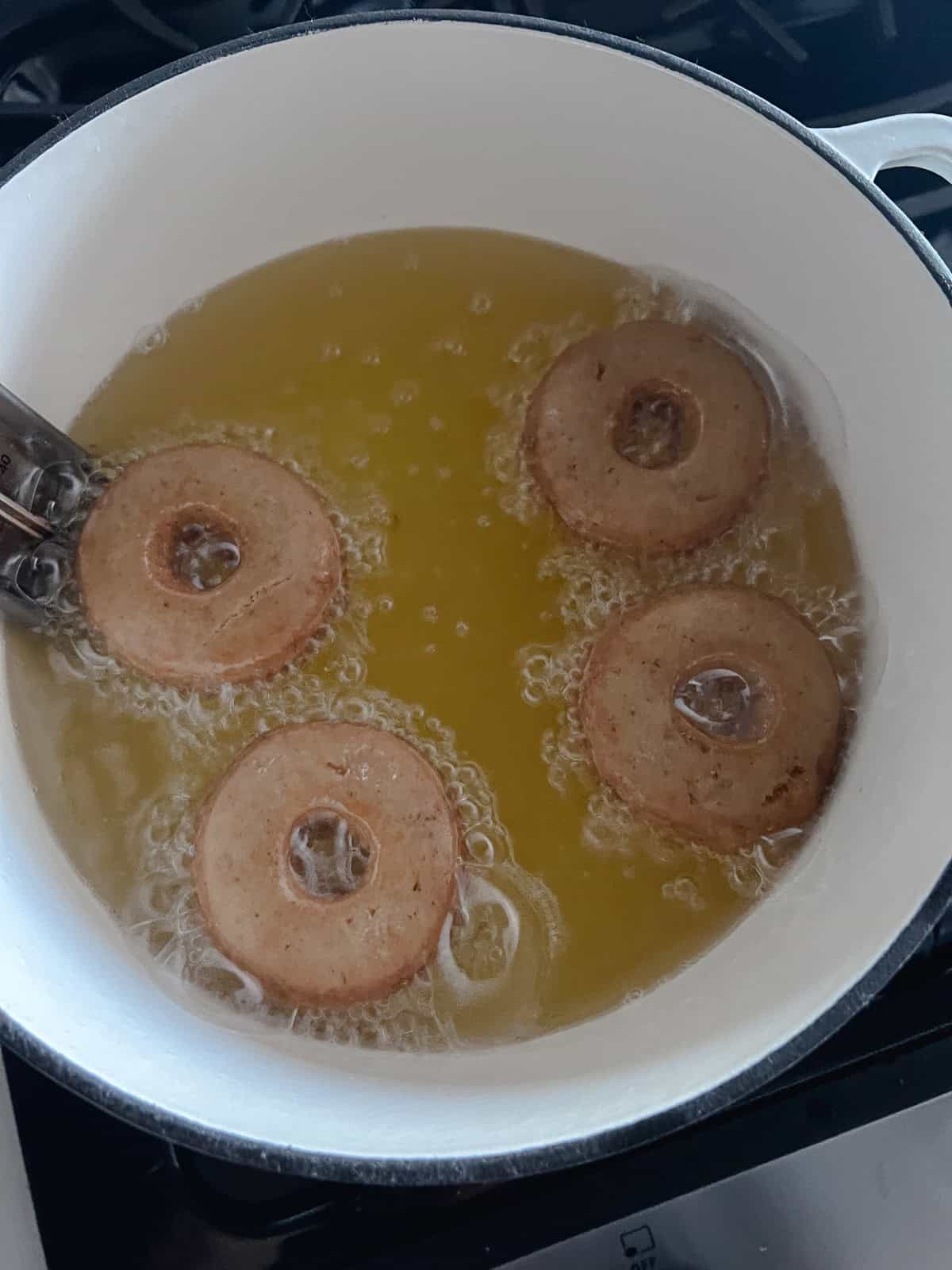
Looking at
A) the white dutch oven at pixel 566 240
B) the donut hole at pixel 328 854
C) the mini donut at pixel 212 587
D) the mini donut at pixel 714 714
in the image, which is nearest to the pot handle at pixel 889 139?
the white dutch oven at pixel 566 240

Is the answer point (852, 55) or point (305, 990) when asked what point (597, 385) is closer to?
point (852, 55)

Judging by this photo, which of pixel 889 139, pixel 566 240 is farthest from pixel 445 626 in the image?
pixel 889 139

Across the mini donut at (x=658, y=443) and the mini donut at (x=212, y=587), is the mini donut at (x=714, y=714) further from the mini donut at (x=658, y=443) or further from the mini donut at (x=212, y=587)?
the mini donut at (x=212, y=587)

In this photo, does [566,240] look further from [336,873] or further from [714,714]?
[336,873]

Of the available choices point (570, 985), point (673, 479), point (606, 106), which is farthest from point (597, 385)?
point (570, 985)

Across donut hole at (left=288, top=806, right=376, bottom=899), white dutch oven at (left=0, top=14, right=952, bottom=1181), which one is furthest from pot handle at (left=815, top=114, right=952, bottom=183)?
donut hole at (left=288, top=806, right=376, bottom=899)

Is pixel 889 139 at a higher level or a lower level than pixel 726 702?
higher

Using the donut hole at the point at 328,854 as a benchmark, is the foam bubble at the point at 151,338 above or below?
above
